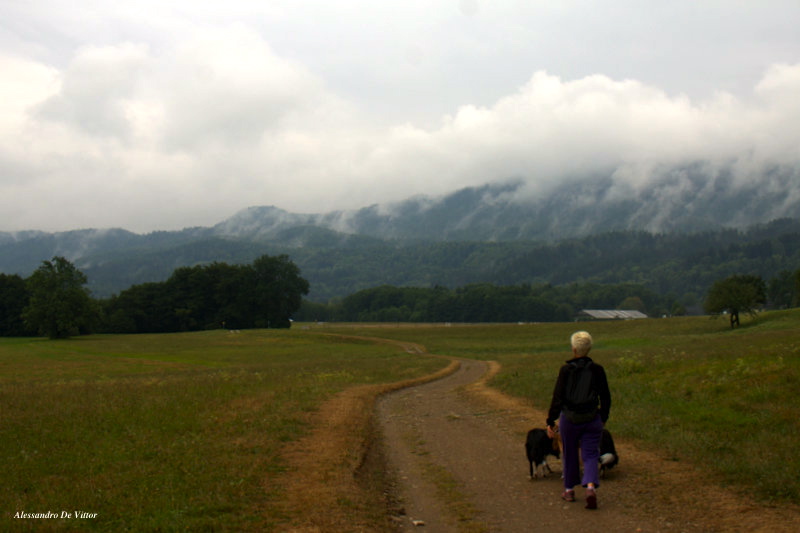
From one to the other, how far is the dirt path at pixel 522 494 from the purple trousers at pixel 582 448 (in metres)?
0.48

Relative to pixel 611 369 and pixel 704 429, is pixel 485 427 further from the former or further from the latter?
pixel 611 369

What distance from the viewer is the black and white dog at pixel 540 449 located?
12727 mm

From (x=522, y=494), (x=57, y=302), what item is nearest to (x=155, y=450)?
(x=522, y=494)

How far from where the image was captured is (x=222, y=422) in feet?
64.7

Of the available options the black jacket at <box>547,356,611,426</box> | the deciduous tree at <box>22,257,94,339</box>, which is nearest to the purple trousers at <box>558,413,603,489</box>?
the black jacket at <box>547,356,611,426</box>

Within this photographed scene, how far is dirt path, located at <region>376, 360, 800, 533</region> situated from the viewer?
384 inches

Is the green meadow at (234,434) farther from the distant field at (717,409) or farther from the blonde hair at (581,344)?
the blonde hair at (581,344)

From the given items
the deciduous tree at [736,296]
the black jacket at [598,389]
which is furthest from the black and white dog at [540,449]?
the deciduous tree at [736,296]

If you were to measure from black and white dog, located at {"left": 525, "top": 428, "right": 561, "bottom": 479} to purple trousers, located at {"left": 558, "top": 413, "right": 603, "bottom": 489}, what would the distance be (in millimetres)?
1505

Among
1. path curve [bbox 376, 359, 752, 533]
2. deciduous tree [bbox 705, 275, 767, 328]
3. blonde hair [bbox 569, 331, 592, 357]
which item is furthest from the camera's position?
deciduous tree [bbox 705, 275, 767, 328]

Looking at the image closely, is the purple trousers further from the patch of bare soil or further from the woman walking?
the patch of bare soil

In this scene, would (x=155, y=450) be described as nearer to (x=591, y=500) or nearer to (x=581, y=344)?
(x=591, y=500)

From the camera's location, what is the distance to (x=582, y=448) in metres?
10.9

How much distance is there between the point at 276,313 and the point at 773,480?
137 m
